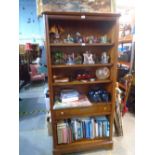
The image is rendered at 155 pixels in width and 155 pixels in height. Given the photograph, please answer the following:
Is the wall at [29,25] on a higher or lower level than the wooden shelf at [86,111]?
higher

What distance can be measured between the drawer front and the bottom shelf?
0.42 m

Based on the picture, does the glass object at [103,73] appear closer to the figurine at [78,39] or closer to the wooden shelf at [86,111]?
the wooden shelf at [86,111]

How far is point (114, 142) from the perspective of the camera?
2.80 meters

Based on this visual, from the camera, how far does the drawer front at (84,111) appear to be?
7.67 feet

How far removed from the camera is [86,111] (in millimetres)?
2402

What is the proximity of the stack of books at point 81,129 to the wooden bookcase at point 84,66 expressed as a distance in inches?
2.4

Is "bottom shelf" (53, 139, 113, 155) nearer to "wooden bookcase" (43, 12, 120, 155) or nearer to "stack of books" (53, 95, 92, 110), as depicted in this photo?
"wooden bookcase" (43, 12, 120, 155)

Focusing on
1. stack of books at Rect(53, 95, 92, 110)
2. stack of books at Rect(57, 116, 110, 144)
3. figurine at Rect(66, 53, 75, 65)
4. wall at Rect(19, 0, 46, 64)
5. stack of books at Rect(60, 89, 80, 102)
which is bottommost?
stack of books at Rect(57, 116, 110, 144)

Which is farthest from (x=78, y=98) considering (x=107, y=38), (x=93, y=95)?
(x=107, y=38)

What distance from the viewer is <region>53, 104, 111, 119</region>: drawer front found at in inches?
92.0

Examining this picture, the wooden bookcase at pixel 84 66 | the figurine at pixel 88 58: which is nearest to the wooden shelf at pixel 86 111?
the wooden bookcase at pixel 84 66

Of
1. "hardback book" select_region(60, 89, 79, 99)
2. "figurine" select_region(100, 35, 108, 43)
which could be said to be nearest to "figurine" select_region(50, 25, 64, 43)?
"figurine" select_region(100, 35, 108, 43)

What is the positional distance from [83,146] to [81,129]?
0.75ft
